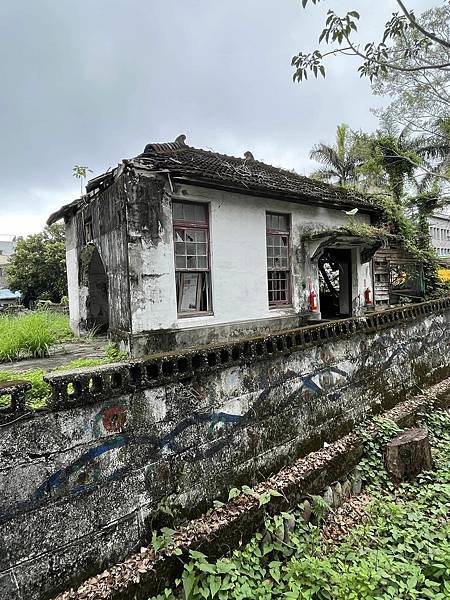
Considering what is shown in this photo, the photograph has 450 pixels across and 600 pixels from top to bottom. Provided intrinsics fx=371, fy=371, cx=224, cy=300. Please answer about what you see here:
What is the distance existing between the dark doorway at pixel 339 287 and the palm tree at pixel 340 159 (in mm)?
14069

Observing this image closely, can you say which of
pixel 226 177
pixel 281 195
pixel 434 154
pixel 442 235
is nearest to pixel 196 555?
pixel 226 177

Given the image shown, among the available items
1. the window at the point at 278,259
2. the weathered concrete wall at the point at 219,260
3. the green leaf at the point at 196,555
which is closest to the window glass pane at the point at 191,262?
the weathered concrete wall at the point at 219,260

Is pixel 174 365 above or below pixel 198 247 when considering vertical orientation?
below

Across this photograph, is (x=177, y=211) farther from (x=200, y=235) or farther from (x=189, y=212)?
(x=200, y=235)

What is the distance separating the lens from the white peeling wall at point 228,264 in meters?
6.84

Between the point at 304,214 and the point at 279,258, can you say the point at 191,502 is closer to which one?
the point at 279,258

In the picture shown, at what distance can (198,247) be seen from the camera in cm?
786

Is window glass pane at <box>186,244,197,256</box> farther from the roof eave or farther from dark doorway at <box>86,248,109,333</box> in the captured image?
dark doorway at <box>86,248,109,333</box>

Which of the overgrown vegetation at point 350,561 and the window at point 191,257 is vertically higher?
the window at point 191,257

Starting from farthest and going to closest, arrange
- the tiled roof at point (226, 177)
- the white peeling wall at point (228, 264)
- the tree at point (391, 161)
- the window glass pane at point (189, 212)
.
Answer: the tree at point (391, 161), the window glass pane at point (189, 212), the tiled roof at point (226, 177), the white peeling wall at point (228, 264)

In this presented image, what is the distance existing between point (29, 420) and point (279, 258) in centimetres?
719

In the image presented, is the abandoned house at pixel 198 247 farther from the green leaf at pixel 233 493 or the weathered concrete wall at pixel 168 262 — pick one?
the green leaf at pixel 233 493

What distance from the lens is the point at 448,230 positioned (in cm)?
3916

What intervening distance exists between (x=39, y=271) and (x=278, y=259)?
21.6 m
